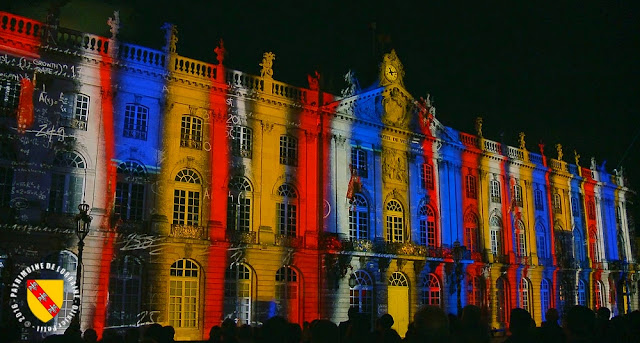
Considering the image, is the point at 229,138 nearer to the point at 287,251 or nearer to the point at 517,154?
the point at 287,251

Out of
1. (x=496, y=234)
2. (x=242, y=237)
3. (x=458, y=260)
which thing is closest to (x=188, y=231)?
(x=242, y=237)

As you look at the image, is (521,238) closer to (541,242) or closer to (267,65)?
(541,242)

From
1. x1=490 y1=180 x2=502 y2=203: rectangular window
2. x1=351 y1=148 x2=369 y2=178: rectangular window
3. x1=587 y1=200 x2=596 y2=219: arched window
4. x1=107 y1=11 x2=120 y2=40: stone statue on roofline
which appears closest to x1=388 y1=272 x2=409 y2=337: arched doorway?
x1=351 y1=148 x2=369 y2=178: rectangular window

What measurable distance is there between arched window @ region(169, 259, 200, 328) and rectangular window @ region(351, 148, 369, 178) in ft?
35.9

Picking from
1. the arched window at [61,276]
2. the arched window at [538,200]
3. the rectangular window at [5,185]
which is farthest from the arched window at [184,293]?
the arched window at [538,200]

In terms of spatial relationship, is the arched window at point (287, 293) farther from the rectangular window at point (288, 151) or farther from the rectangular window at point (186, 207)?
the rectangular window at point (288, 151)

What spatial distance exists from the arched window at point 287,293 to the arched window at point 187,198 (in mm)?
5162

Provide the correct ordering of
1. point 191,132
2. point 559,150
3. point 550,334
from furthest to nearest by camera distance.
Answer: point 559,150 < point 191,132 < point 550,334

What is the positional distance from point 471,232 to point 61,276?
25408mm

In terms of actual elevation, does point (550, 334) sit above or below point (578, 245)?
below

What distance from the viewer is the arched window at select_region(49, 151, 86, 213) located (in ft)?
81.2

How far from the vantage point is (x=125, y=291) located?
2552 cm

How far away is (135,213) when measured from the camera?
26.6 m

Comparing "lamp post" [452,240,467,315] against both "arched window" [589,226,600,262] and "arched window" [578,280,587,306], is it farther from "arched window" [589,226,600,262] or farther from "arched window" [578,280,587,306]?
"arched window" [589,226,600,262]
